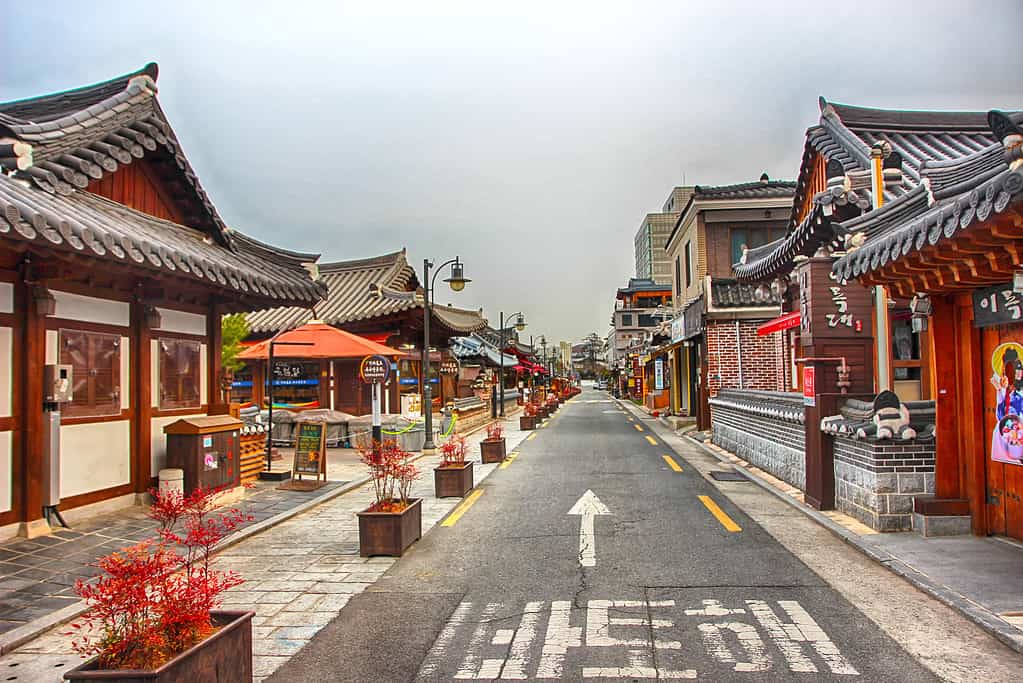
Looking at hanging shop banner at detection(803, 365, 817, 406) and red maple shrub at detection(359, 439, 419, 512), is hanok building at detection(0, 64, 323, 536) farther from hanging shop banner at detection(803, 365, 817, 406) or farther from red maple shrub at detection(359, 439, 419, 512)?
hanging shop banner at detection(803, 365, 817, 406)

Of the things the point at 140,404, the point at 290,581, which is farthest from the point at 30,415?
the point at 290,581

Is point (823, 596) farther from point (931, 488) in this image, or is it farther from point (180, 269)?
point (180, 269)

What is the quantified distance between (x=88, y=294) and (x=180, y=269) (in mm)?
1695

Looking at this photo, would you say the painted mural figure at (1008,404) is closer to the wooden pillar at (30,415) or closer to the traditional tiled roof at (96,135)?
the wooden pillar at (30,415)

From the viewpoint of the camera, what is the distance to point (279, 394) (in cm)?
2475

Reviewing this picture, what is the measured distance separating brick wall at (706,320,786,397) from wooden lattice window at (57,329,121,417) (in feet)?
62.3

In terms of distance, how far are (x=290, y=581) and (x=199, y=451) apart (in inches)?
174

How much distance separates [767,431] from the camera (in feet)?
48.2

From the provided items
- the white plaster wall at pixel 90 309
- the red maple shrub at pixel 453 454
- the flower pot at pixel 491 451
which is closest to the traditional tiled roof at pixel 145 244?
the white plaster wall at pixel 90 309

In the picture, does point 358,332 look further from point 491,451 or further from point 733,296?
point 733,296

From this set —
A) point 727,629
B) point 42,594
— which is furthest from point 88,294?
point 727,629

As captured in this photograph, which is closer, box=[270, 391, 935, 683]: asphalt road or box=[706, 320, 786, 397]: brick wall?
box=[270, 391, 935, 683]: asphalt road

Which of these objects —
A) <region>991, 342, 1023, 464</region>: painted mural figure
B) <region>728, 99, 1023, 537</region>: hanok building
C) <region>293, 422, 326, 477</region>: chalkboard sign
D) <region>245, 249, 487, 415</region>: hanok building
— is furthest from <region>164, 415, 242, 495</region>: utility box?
<region>991, 342, 1023, 464</region>: painted mural figure

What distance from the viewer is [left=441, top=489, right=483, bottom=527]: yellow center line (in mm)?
10212
